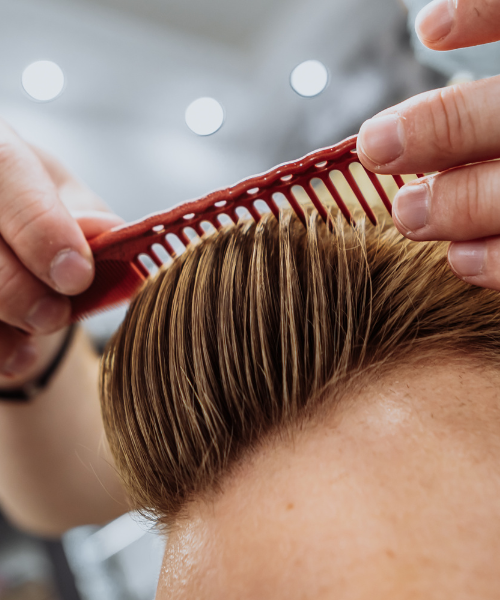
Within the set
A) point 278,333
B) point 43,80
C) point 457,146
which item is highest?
point 43,80

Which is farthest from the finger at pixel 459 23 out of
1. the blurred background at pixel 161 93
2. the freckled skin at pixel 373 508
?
Answer: the blurred background at pixel 161 93

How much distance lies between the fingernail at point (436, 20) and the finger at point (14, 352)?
77 cm

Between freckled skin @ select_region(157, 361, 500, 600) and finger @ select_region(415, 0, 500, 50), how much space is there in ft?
1.24

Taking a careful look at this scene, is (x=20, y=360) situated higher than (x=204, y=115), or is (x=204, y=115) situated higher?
(x=204, y=115)

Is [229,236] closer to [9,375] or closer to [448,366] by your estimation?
[448,366]

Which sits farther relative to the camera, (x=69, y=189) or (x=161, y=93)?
(x=161, y=93)

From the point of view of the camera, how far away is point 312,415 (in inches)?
25.3

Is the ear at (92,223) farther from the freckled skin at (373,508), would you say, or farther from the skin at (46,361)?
the freckled skin at (373,508)

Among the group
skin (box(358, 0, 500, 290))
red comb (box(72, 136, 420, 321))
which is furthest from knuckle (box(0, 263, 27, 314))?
skin (box(358, 0, 500, 290))

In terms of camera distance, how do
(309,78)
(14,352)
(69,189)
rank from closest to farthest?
(14,352) < (69,189) < (309,78)

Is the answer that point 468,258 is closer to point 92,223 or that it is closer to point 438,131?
point 438,131

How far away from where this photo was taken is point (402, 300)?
693 mm

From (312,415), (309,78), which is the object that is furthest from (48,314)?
(309,78)

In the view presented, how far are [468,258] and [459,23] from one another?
0.81ft
